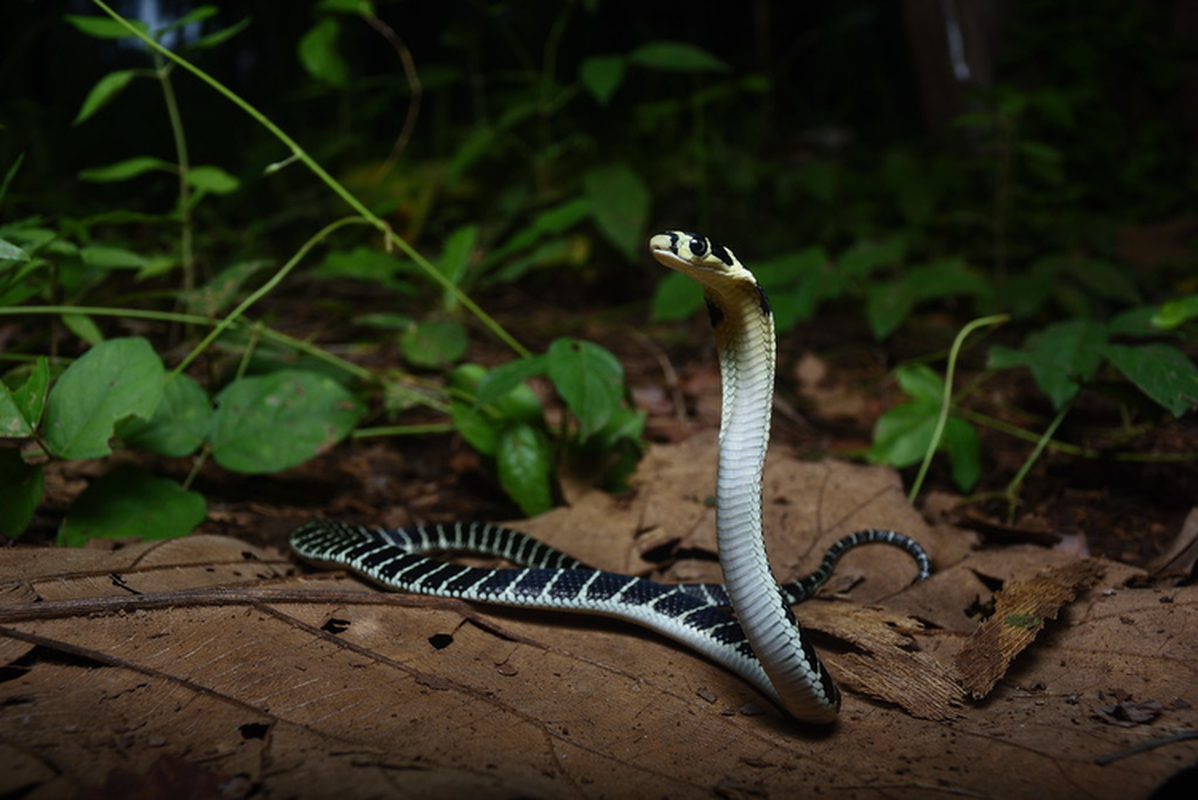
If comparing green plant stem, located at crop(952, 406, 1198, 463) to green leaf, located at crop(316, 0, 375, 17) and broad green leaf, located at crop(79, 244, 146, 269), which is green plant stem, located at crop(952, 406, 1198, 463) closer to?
green leaf, located at crop(316, 0, 375, 17)

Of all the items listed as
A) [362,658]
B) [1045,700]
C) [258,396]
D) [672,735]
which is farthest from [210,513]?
[1045,700]

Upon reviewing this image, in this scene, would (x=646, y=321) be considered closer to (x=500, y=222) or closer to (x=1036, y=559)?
(x=500, y=222)

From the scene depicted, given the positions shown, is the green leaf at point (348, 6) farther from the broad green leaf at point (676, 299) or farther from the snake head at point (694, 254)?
the snake head at point (694, 254)

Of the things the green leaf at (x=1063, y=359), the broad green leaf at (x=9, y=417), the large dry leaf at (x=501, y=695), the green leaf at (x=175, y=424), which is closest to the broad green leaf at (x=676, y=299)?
the green leaf at (x=1063, y=359)

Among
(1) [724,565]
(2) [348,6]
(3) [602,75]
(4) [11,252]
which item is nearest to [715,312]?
(1) [724,565]

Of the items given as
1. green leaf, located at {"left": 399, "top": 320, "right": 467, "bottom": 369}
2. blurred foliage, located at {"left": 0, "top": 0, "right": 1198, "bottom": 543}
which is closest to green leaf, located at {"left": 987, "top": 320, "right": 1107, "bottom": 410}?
blurred foliage, located at {"left": 0, "top": 0, "right": 1198, "bottom": 543}

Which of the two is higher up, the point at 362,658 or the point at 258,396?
the point at 258,396

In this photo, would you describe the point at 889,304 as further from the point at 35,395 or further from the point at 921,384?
the point at 35,395
